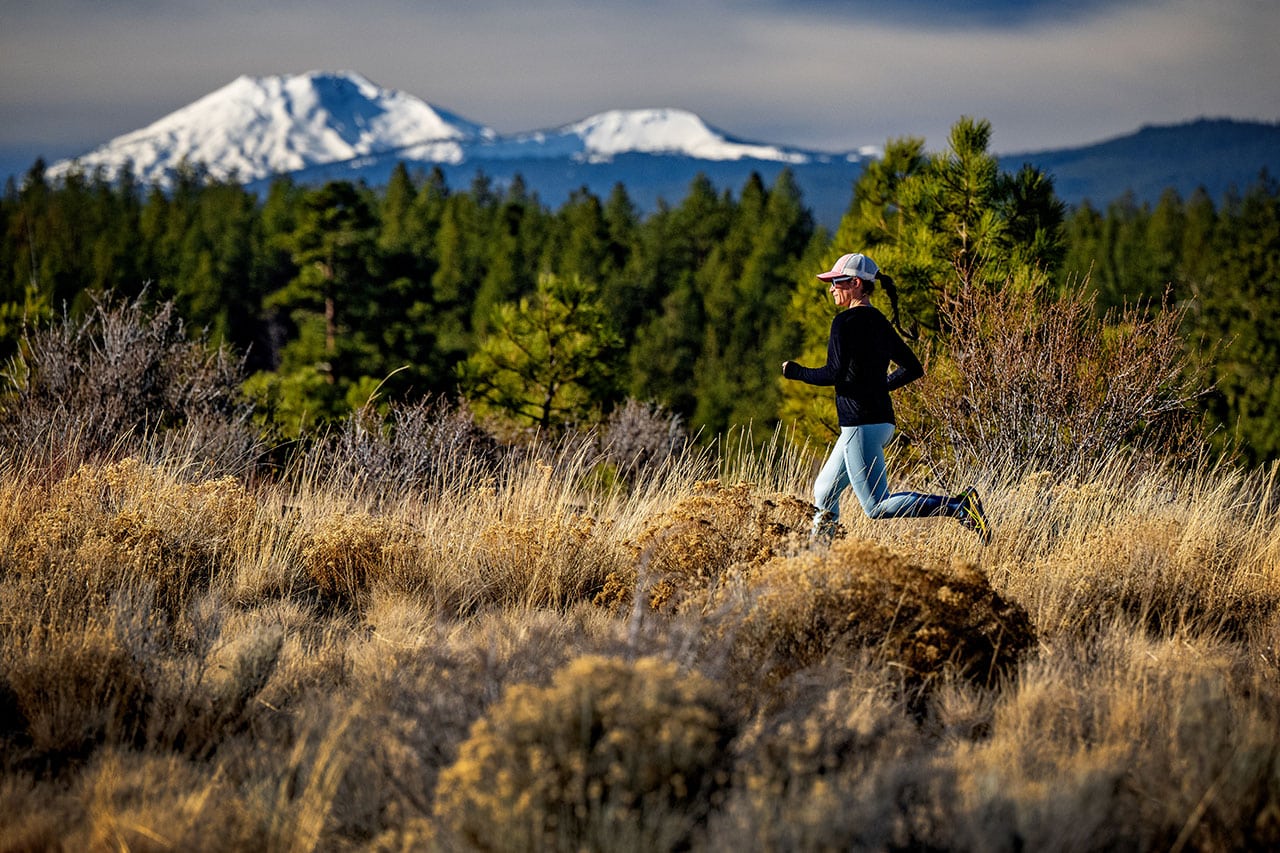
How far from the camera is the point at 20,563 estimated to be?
363 cm

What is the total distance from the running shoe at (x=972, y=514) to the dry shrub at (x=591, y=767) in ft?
8.10

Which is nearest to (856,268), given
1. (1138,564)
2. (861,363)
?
(861,363)

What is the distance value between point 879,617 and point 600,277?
4428cm

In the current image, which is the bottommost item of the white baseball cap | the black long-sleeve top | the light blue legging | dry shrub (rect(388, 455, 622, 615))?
dry shrub (rect(388, 455, 622, 615))

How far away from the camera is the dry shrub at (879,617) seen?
3064mm

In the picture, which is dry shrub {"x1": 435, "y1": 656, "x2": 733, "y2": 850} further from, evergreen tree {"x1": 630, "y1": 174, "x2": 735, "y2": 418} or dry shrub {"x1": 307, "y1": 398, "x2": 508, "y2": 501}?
evergreen tree {"x1": 630, "y1": 174, "x2": 735, "y2": 418}

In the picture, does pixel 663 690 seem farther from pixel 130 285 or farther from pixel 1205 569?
pixel 130 285

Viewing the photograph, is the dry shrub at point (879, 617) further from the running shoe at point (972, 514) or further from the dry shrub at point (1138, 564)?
the running shoe at point (972, 514)

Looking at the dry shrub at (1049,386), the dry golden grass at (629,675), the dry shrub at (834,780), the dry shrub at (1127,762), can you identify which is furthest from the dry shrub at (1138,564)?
the dry shrub at (834,780)

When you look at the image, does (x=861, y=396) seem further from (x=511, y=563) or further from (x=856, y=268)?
(x=511, y=563)

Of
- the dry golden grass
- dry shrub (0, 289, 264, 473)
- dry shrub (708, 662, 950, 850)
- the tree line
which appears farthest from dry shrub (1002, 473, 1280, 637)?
dry shrub (0, 289, 264, 473)

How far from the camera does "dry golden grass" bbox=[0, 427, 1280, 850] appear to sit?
7.09 ft

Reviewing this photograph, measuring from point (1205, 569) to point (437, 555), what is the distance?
3.49 metres

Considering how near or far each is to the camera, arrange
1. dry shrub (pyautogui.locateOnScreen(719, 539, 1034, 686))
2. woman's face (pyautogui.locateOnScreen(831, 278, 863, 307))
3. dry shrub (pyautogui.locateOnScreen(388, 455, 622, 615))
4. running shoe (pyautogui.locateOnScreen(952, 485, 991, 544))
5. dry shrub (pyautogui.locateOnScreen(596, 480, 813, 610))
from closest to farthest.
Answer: dry shrub (pyautogui.locateOnScreen(719, 539, 1034, 686)), dry shrub (pyautogui.locateOnScreen(596, 480, 813, 610)), dry shrub (pyautogui.locateOnScreen(388, 455, 622, 615)), running shoe (pyautogui.locateOnScreen(952, 485, 991, 544)), woman's face (pyautogui.locateOnScreen(831, 278, 863, 307))
